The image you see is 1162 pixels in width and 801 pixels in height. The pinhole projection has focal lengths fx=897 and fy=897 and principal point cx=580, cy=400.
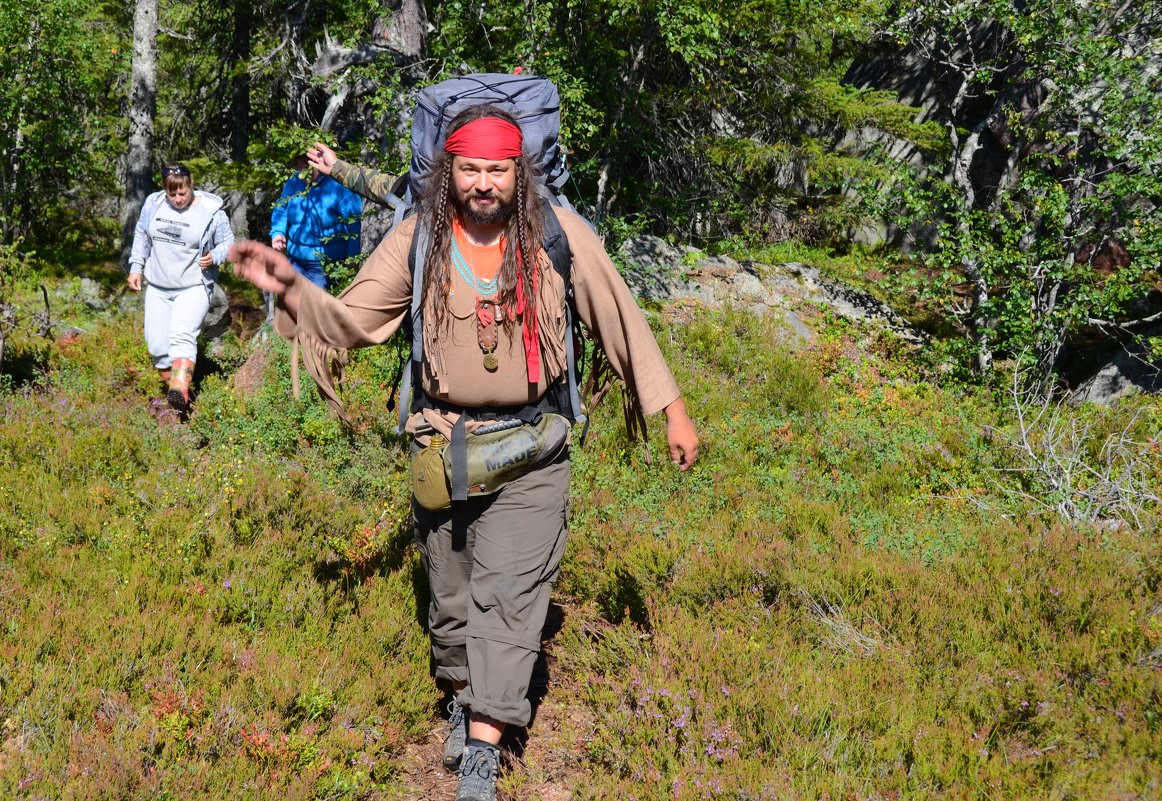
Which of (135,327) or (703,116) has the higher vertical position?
(703,116)

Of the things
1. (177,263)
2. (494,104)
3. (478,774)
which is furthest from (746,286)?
(478,774)

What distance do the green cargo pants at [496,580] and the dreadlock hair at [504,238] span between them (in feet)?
2.57

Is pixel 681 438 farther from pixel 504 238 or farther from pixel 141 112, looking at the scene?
pixel 141 112

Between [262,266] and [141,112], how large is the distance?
35.8 ft

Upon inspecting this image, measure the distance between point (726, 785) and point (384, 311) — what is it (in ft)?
7.48

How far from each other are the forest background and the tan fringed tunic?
4.54 ft

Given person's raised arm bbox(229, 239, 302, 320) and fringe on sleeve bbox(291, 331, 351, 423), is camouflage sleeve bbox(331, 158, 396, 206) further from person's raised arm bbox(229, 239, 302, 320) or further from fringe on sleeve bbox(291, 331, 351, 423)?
person's raised arm bbox(229, 239, 302, 320)

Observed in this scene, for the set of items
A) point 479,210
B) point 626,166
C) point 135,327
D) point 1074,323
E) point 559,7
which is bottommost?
point 135,327

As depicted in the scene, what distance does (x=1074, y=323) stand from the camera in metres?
8.71

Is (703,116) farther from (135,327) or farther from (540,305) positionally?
(540,305)

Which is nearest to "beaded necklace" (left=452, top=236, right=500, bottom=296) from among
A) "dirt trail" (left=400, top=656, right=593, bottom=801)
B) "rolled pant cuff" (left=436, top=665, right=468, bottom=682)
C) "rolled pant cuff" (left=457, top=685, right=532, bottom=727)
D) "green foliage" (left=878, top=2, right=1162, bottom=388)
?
"rolled pant cuff" (left=457, top=685, right=532, bottom=727)

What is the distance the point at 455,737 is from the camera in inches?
160

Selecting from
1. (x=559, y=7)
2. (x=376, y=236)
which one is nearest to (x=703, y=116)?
(x=559, y=7)

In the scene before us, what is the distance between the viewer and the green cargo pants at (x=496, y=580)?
12.0 ft
